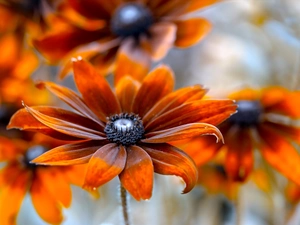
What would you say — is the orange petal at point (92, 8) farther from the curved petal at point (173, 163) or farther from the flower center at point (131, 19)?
the curved petal at point (173, 163)

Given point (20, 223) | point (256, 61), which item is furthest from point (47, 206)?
point (256, 61)

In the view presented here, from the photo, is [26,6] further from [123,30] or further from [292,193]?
[292,193]

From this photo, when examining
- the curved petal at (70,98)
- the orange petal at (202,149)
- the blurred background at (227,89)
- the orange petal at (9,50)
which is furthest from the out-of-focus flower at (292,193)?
the orange petal at (9,50)

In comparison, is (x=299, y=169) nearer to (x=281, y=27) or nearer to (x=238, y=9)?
(x=281, y=27)

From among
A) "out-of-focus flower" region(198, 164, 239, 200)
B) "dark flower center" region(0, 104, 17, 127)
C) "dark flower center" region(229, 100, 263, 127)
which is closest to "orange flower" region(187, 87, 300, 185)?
"dark flower center" region(229, 100, 263, 127)

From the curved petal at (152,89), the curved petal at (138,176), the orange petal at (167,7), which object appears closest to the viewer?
the curved petal at (138,176)

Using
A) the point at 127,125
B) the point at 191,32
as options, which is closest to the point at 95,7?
the point at 191,32
